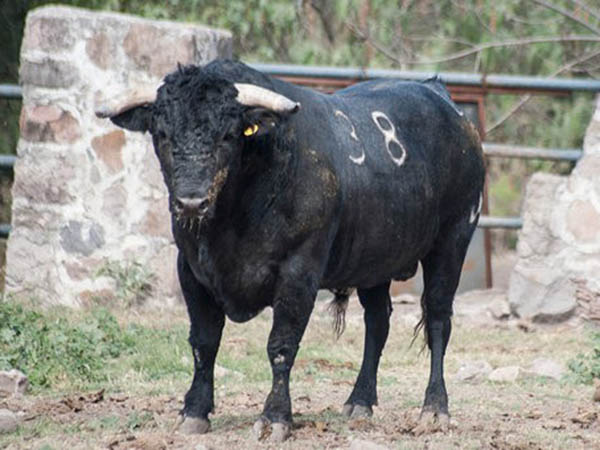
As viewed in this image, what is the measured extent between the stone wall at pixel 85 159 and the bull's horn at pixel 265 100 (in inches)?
174

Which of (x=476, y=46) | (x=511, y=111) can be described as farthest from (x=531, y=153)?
(x=511, y=111)

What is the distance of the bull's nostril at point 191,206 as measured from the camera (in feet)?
18.8

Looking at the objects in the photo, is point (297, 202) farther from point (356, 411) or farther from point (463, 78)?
point (463, 78)

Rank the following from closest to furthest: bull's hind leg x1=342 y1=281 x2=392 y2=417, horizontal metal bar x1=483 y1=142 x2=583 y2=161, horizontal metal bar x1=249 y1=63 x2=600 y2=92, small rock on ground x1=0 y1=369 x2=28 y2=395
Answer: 1. bull's hind leg x1=342 y1=281 x2=392 y2=417
2. small rock on ground x1=0 y1=369 x2=28 y2=395
3. horizontal metal bar x1=483 y1=142 x2=583 y2=161
4. horizontal metal bar x1=249 y1=63 x2=600 y2=92

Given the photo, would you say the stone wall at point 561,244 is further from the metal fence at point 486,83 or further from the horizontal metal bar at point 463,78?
the horizontal metal bar at point 463,78

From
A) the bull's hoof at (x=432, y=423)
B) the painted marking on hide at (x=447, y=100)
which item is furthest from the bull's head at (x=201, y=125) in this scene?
the painted marking on hide at (x=447, y=100)

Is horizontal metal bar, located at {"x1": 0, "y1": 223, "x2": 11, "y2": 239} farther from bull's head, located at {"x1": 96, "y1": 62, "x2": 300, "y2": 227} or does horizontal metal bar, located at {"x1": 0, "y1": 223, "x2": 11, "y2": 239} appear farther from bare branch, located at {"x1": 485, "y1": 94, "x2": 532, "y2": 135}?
bull's head, located at {"x1": 96, "y1": 62, "x2": 300, "y2": 227}

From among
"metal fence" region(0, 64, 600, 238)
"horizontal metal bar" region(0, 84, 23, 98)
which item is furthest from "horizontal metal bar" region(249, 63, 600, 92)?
"horizontal metal bar" region(0, 84, 23, 98)

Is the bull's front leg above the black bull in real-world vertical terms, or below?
below

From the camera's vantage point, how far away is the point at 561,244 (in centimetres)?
1086

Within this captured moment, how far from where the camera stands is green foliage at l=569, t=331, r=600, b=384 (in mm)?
8469

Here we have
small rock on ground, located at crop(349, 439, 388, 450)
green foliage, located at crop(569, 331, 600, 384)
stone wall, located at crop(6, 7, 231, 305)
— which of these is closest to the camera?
small rock on ground, located at crop(349, 439, 388, 450)

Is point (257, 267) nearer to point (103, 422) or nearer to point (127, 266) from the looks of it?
point (103, 422)

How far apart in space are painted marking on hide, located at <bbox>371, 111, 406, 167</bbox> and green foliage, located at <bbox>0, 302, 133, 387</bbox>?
2.31m
